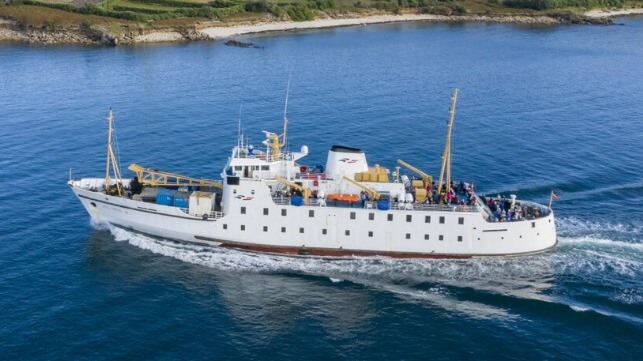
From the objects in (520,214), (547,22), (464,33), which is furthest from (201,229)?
(547,22)

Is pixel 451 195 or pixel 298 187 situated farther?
pixel 451 195

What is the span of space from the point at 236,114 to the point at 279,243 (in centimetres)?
3347

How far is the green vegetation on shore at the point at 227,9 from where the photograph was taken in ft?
430

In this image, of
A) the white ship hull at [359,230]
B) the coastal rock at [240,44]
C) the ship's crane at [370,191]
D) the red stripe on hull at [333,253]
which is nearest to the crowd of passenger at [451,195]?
the white ship hull at [359,230]

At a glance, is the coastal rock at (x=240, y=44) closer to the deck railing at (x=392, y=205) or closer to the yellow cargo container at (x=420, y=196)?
the deck railing at (x=392, y=205)

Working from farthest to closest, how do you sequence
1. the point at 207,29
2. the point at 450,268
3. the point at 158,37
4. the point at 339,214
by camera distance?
the point at 207,29 → the point at 158,37 → the point at 339,214 → the point at 450,268

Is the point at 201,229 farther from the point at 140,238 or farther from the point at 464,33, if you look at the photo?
the point at 464,33

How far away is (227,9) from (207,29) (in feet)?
42.6

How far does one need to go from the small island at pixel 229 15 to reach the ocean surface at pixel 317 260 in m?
19.7

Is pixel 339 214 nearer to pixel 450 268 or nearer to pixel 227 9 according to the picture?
pixel 450 268

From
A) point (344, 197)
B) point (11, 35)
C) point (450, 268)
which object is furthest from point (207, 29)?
point (450, 268)

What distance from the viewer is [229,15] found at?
479 feet

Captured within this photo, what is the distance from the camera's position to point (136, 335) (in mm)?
32844

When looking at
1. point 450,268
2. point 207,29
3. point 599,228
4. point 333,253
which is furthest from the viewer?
point 207,29
